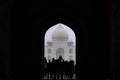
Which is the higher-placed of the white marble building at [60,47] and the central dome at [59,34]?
the central dome at [59,34]

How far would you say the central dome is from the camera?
46500 millimetres

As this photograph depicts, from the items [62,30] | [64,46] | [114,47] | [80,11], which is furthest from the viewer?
[64,46]

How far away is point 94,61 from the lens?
34.3 feet

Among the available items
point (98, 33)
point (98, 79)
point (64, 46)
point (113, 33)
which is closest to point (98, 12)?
point (98, 33)

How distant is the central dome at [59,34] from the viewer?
1831 inches

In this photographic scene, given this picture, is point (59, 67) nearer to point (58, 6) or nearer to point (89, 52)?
point (89, 52)

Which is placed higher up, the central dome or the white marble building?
the central dome

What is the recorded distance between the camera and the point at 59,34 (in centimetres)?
4684

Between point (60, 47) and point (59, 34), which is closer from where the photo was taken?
point (59, 34)

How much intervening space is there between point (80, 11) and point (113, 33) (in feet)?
24.1

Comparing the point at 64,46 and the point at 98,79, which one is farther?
the point at 64,46

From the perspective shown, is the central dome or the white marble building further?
the white marble building

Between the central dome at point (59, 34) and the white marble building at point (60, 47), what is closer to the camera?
the central dome at point (59, 34)

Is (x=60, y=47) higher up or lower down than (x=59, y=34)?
lower down
